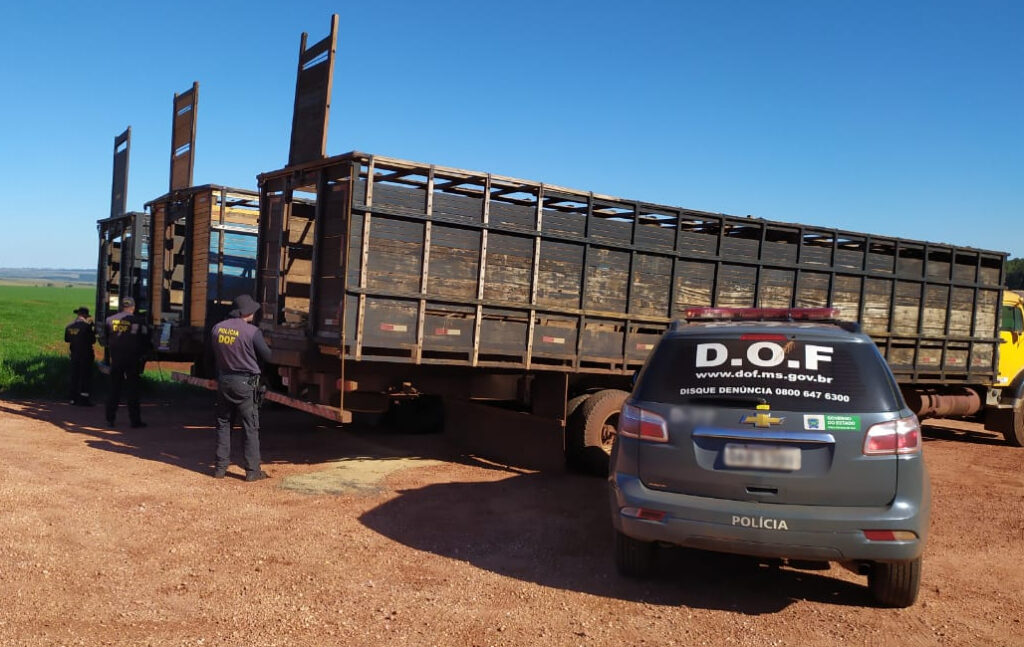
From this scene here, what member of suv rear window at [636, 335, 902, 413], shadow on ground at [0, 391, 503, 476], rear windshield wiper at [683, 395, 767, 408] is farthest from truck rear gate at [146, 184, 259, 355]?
rear windshield wiper at [683, 395, 767, 408]

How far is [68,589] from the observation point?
4.46m

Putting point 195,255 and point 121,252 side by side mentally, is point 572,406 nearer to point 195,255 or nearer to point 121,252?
point 195,255

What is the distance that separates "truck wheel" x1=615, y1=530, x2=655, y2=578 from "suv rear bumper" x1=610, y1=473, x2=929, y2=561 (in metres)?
0.45

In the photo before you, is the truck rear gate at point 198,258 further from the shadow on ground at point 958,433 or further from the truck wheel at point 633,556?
the shadow on ground at point 958,433

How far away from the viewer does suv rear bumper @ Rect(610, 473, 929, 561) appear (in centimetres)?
419

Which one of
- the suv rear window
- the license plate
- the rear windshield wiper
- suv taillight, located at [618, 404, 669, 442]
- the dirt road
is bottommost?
the dirt road

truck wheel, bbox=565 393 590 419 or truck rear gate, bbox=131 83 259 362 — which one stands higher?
truck rear gate, bbox=131 83 259 362

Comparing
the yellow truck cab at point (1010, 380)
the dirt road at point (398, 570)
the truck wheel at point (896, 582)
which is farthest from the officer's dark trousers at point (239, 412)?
the yellow truck cab at point (1010, 380)

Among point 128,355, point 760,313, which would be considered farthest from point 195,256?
point 760,313

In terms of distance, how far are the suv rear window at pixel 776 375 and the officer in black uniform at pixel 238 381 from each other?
4278 millimetres

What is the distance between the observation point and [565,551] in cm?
558

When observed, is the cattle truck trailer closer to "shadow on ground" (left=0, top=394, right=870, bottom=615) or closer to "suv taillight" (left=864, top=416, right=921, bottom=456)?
"shadow on ground" (left=0, top=394, right=870, bottom=615)

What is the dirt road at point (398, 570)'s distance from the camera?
4.12 meters

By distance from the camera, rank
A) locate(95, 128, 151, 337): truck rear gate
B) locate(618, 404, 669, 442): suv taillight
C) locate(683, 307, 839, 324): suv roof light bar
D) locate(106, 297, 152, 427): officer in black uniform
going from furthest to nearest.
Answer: locate(95, 128, 151, 337): truck rear gate → locate(106, 297, 152, 427): officer in black uniform → locate(683, 307, 839, 324): suv roof light bar → locate(618, 404, 669, 442): suv taillight
